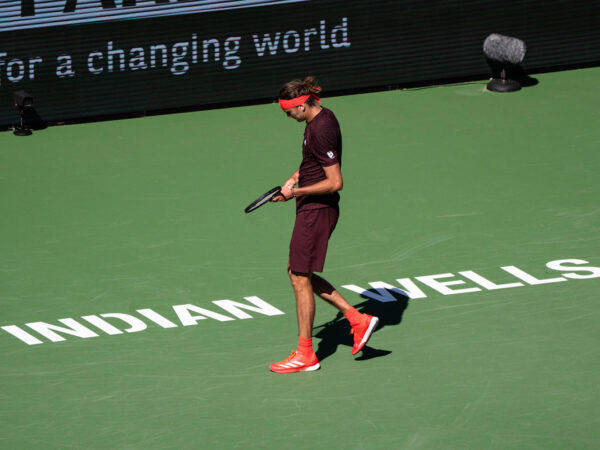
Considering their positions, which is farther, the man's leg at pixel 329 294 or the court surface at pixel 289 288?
the man's leg at pixel 329 294

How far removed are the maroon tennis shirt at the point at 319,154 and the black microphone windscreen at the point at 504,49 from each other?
949 cm

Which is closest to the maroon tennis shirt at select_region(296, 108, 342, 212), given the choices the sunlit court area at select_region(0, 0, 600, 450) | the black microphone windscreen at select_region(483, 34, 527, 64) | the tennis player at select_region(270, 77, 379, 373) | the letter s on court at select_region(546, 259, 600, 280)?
the tennis player at select_region(270, 77, 379, 373)

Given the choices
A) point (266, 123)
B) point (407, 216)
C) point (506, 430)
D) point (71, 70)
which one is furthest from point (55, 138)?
point (506, 430)

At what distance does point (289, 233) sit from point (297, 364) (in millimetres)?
3375

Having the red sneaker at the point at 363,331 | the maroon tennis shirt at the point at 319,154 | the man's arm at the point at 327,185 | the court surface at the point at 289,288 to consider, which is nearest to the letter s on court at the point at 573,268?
the court surface at the point at 289,288

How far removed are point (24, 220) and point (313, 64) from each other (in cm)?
655

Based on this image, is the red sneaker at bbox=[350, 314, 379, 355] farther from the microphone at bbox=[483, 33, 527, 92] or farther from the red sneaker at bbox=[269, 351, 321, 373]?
the microphone at bbox=[483, 33, 527, 92]

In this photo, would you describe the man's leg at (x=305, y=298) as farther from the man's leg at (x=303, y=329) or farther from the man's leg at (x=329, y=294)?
the man's leg at (x=329, y=294)

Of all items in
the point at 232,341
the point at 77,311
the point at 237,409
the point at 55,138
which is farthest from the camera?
the point at 55,138

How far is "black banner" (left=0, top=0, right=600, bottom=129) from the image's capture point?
15984 millimetres

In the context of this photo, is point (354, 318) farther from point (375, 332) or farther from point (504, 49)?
point (504, 49)

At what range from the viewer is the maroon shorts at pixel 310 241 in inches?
316

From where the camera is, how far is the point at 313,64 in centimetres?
1703

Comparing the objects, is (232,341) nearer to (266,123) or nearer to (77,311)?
(77,311)
